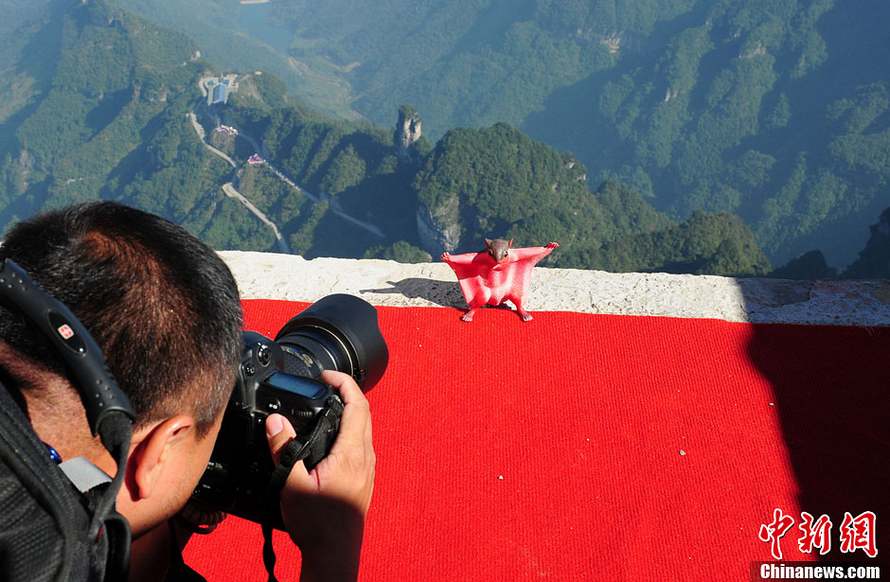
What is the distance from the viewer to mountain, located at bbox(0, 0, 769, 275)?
148 feet

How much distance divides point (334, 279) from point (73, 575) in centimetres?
268

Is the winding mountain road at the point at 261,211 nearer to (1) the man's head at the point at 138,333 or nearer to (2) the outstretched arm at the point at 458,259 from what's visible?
(2) the outstretched arm at the point at 458,259

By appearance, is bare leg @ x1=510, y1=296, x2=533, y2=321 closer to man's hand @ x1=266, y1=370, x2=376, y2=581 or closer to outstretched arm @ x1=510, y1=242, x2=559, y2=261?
outstretched arm @ x1=510, y1=242, x2=559, y2=261

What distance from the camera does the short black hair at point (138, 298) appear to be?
2.51 feet

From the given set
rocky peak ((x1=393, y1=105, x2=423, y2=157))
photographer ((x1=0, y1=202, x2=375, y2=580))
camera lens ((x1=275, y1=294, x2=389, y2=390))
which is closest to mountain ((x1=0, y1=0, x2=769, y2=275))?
rocky peak ((x1=393, y1=105, x2=423, y2=157))

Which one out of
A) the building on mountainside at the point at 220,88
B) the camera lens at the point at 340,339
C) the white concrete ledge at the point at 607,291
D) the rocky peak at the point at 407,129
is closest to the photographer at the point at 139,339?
the camera lens at the point at 340,339

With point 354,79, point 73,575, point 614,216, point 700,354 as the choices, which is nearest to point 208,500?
point 73,575

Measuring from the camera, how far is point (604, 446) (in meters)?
2.36

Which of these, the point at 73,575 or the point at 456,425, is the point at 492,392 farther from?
the point at 73,575

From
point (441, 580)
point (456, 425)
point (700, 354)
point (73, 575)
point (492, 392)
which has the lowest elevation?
point (73, 575)

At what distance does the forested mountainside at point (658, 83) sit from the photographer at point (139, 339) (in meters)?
56.5

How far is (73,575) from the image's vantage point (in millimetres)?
607

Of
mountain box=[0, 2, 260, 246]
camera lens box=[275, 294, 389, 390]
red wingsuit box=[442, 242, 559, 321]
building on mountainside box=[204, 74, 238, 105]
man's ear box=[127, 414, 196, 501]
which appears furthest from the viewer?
building on mountainside box=[204, 74, 238, 105]

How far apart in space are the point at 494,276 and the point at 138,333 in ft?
7.09
